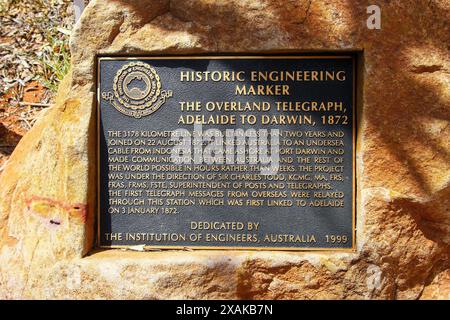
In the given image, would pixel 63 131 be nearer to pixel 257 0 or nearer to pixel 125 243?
pixel 125 243

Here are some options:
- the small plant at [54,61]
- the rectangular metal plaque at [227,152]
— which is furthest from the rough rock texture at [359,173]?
the small plant at [54,61]

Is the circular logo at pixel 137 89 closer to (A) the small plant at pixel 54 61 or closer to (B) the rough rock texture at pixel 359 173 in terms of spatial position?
(B) the rough rock texture at pixel 359 173

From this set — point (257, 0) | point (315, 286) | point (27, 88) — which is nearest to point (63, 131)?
point (257, 0)

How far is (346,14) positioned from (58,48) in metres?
3.99

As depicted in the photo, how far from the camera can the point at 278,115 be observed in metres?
3.16

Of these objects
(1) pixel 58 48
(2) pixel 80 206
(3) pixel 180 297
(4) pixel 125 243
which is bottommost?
(3) pixel 180 297

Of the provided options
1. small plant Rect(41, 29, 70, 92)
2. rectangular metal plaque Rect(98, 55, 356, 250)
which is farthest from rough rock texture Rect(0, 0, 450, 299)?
small plant Rect(41, 29, 70, 92)

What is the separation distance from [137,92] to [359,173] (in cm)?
167

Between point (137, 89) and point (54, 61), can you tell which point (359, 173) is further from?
point (54, 61)

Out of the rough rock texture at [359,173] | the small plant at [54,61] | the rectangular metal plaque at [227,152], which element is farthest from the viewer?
the small plant at [54,61]

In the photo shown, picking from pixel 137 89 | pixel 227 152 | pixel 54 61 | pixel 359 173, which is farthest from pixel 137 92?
pixel 54 61

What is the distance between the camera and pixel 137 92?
3.20 meters

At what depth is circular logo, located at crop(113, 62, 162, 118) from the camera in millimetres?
3188

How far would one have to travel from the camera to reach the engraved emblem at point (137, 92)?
3.19m
